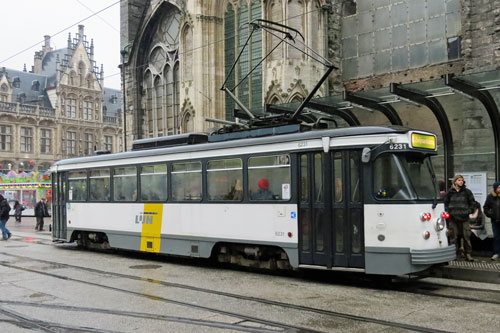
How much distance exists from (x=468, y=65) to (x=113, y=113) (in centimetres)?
7096

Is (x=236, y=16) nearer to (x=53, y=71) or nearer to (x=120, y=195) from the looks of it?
(x=120, y=195)

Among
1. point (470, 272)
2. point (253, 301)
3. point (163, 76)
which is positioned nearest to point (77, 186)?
point (253, 301)

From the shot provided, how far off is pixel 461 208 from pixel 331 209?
3380 millimetres

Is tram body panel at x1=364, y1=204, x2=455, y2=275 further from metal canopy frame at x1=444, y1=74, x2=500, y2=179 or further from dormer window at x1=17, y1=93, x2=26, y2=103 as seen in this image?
dormer window at x1=17, y1=93, x2=26, y2=103

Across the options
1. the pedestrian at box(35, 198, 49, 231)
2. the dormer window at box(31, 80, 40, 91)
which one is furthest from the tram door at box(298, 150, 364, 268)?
the dormer window at box(31, 80, 40, 91)

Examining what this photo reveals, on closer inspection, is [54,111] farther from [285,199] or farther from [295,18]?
[285,199]

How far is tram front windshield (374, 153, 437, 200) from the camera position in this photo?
922 cm

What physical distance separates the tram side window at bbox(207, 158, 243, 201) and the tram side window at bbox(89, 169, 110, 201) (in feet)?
13.6

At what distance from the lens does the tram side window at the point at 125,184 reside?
14.0 meters

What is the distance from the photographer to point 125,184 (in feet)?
46.9

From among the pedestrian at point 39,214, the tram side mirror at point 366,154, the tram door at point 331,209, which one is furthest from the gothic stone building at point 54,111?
the tram side mirror at point 366,154

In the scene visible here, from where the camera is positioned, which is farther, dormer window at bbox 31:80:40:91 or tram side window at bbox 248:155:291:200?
dormer window at bbox 31:80:40:91

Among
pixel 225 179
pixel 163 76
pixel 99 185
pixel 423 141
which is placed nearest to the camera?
pixel 423 141

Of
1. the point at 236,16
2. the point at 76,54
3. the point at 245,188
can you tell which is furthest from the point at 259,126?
the point at 76,54
